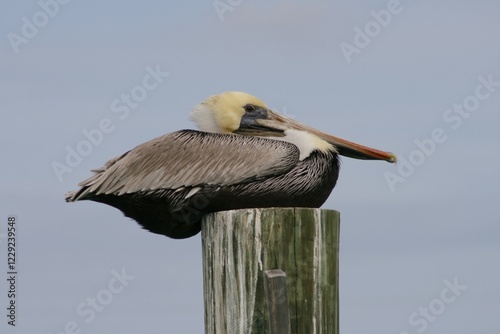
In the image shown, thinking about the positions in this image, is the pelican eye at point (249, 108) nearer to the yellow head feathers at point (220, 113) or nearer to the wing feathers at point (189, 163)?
the yellow head feathers at point (220, 113)

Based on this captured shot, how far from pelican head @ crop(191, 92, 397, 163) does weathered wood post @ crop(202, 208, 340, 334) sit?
1.72 metres

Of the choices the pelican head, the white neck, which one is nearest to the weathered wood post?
the white neck

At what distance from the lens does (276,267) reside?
4.39 m

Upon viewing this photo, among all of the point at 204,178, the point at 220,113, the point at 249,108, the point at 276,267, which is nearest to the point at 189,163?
the point at 204,178

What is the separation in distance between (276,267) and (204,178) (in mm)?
1548

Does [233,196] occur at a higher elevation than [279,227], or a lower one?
higher

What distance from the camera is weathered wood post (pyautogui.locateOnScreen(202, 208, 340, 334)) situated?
438cm

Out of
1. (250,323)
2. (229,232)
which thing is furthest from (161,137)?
(250,323)

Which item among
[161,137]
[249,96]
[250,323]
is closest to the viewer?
[250,323]

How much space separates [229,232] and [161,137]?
1.69 metres

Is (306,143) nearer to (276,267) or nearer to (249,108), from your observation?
(249,108)

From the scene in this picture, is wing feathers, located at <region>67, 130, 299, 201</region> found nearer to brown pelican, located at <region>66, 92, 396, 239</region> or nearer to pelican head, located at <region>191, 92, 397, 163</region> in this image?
brown pelican, located at <region>66, 92, 396, 239</region>

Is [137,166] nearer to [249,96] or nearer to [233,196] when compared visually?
[233,196]

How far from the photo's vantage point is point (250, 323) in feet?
14.4
